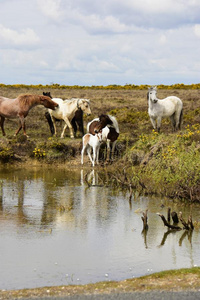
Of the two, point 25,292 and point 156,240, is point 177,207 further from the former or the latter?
point 25,292

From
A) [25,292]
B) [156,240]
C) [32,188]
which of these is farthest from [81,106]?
[25,292]

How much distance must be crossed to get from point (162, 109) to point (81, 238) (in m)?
11.6

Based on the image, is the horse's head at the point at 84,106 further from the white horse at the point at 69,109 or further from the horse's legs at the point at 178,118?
the horse's legs at the point at 178,118

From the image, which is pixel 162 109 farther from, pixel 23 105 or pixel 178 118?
pixel 23 105

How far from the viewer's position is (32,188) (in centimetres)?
1455

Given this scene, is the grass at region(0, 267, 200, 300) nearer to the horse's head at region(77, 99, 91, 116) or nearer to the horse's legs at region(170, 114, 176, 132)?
the horse's head at region(77, 99, 91, 116)

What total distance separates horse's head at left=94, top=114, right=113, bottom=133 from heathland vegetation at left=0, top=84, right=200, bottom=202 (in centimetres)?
92

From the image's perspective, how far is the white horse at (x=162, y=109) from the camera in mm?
19797

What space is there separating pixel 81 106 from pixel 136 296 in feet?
48.1

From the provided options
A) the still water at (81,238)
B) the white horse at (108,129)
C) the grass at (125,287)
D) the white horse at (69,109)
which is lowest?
the still water at (81,238)

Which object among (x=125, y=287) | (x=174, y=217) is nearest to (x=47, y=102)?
(x=174, y=217)

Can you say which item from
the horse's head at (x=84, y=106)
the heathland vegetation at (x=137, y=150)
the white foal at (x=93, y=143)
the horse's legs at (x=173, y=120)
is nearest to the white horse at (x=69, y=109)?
the horse's head at (x=84, y=106)

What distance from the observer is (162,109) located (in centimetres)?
2022

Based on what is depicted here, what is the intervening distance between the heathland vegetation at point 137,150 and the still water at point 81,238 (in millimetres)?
635
